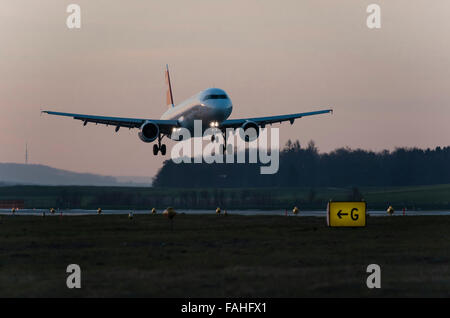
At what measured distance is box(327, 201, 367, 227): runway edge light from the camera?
48250 mm

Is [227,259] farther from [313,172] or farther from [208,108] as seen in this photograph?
[313,172]

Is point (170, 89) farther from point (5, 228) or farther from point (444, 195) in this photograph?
point (5, 228)

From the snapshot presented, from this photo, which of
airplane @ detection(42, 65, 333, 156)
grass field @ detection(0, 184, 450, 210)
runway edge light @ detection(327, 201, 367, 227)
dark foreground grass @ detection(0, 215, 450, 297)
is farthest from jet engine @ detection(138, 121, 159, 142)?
grass field @ detection(0, 184, 450, 210)

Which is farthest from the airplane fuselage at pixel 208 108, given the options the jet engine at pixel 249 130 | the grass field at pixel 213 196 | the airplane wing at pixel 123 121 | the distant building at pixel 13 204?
the distant building at pixel 13 204

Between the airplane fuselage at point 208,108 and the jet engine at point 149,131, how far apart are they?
9.74 ft

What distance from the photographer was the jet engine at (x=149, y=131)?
2882 inches

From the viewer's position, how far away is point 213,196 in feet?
488

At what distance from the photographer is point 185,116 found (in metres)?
73.5

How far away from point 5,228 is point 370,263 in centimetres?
3145

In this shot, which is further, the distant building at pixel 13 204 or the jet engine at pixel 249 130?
the distant building at pixel 13 204

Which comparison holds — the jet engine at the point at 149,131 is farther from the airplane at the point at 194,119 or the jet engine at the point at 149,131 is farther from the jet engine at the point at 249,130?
the jet engine at the point at 249,130

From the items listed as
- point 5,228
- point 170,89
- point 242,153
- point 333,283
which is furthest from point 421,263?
point 242,153

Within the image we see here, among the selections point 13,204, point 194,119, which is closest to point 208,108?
point 194,119
